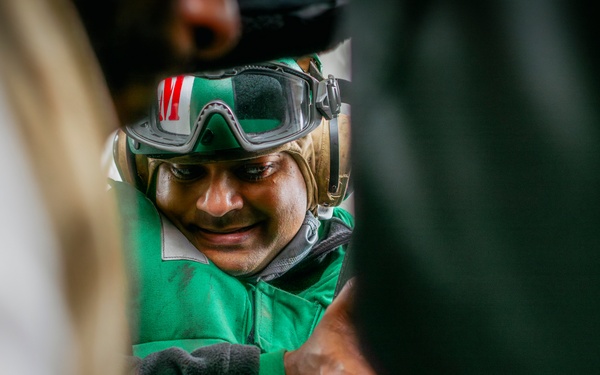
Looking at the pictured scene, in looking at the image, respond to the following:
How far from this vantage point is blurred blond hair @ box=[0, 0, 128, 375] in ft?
1.08

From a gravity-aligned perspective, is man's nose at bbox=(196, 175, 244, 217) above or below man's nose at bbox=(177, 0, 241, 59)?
below

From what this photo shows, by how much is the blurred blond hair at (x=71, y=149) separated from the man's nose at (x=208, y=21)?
0.18ft

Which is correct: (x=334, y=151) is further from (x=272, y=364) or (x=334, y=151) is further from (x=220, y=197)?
(x=272, y=364)

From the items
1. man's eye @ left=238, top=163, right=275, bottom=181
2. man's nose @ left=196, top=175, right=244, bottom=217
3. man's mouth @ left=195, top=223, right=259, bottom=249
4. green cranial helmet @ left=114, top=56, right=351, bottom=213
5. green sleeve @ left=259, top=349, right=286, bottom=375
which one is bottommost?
green sleeve @ left=259, top=349, right=286, bottom=375

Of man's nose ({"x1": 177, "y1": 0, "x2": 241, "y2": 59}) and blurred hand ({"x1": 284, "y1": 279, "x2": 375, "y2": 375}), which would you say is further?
blurred hand ({"x1": 284, "y1": 279, "x2": 375, "y2": 375})

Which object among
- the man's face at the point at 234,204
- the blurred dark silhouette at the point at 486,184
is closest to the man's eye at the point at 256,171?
the man's face at the point at 234,204

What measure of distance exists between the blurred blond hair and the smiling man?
0.95 m

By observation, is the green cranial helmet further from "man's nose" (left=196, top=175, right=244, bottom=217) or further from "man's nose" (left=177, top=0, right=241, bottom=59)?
"man's nose" (left=177, top=0, right=241, bottom=59)

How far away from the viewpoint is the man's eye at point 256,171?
4.76ft

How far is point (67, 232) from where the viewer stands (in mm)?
338

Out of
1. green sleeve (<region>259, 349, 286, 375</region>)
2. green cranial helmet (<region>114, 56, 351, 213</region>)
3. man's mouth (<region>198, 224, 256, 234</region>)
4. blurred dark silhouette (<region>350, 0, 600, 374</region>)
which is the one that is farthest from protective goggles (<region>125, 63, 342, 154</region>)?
blurred dark silhouette (<region>350, 0, 600, 374</region>)

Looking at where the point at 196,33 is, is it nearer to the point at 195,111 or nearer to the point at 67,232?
the point at 67,232

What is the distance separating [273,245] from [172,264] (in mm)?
200

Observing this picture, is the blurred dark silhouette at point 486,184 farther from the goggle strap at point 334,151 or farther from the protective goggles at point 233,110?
the goggle strap at point 334,151
